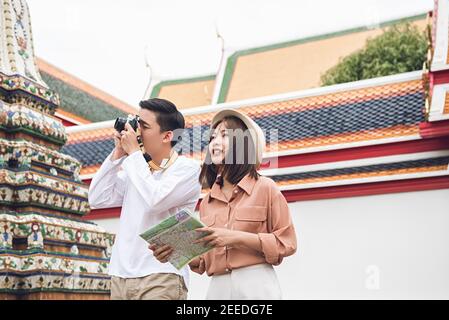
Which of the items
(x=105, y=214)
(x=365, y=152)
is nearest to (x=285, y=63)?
(x=105, y=214)

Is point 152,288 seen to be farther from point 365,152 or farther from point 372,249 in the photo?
point 365,152

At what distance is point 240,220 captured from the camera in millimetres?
2271

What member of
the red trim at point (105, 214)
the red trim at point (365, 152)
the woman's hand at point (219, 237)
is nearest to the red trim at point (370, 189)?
the red trim at point (365, 152)

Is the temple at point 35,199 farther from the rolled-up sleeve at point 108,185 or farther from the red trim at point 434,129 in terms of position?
the red trim at point 434,129

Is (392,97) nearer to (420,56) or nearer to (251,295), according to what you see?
(420,56)

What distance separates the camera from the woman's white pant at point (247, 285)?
2.14m

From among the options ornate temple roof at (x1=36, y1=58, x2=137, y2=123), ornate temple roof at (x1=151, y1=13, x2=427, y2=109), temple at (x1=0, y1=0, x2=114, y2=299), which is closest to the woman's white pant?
temple at (x1=0, y1=0, x2=114, y2=299)

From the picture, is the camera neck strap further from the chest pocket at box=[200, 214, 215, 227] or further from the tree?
the tree

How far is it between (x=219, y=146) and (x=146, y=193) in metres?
0.31

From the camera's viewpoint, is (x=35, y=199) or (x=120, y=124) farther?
(x=35, y=199)

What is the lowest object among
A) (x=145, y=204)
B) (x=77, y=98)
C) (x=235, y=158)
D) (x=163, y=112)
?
(x=145, y=204)

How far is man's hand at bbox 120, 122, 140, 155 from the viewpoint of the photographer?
2510 mm

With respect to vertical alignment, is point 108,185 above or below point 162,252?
above
